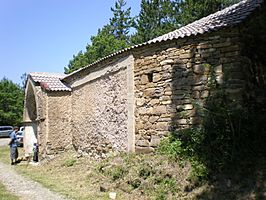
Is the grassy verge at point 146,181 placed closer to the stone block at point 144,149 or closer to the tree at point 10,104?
the stone block at point 144,149

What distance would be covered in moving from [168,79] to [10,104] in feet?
126

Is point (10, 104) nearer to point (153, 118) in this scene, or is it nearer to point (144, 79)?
point (144, 79)

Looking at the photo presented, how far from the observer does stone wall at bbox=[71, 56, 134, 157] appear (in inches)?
363

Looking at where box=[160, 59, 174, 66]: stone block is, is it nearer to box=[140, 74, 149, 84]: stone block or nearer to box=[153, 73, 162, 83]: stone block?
box=[153, 73, 162, 83]: stone block

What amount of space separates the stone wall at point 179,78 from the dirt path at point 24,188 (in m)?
2.63

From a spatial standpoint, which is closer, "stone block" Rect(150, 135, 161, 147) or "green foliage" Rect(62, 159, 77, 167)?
"stone block" Rect(150, 135, 161, 147)

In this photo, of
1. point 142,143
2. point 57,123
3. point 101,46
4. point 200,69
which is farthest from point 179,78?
point 101,46

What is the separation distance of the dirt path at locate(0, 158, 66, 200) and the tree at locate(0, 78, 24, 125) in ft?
104

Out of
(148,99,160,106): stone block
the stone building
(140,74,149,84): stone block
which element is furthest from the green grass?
(140,74,149,84): stone block

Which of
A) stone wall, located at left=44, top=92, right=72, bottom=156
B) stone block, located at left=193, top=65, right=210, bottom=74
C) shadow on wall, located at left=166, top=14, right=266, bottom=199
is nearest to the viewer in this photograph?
shadow on wall, located at left=166, top=14, right=266, bottom=199

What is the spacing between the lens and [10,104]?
41875 millimetres

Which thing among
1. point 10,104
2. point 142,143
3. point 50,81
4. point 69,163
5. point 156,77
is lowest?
point 69,163

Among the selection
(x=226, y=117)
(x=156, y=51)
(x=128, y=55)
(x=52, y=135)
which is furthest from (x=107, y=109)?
(x=226, y=117)

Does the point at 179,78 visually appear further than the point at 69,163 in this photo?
No
